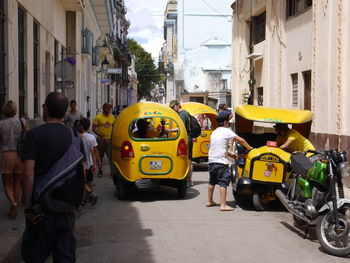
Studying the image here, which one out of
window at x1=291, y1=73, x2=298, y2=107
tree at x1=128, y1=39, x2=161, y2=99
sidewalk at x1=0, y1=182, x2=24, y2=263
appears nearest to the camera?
sidewalk at x1=0, y1=182, x2=24, y2=263

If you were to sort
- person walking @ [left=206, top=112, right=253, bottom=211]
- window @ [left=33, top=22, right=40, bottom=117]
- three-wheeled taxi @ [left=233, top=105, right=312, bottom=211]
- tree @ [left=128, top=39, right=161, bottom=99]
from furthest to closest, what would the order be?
tree @ [left=128, top=39, right=161, bottom=99], window @ [left=33, top=22, right=40, bottom=117], person walking @ [left=206, top=112, right=253, bottom=211], three-wheeled taxi @ [left=233, top=105, right=312, bottom=211]

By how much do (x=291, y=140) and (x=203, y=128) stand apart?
6.63 meters

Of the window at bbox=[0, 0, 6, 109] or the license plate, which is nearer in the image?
the license plate

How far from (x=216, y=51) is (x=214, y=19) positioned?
13.7 ft

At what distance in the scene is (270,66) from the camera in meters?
18.8

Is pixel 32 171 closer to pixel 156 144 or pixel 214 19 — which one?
pixel 156 144

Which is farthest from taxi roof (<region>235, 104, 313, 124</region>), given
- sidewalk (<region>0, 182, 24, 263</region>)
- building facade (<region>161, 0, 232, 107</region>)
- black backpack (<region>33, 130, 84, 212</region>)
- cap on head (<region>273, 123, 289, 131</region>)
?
building facade (<region>161, 0, 232, 107</region>)

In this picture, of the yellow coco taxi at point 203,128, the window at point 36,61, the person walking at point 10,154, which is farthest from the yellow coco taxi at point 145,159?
the window at point 36,61

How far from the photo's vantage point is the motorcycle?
639 centimetres

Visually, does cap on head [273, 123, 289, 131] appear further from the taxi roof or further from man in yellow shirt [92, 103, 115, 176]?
man in yellow shirt [92, 103, 115, 176]

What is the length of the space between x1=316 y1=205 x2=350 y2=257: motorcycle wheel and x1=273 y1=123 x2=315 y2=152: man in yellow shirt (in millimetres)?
2566

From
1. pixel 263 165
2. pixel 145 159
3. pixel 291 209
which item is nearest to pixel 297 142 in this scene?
pixel 263 165

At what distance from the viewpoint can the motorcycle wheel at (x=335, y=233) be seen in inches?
248

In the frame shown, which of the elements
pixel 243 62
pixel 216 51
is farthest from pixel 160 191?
pixel 216 51
